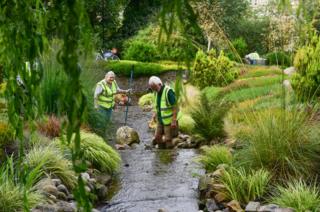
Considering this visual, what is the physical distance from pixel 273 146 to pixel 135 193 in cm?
210

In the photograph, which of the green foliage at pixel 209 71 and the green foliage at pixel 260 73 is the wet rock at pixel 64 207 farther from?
the green foliage at pixel 260 73

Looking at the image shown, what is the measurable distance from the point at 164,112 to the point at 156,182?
336 cm

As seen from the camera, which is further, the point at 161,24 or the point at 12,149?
the point at 12,149

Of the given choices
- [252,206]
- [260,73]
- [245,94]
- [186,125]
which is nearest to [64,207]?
[252,206]

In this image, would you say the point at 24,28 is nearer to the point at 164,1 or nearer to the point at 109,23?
the point at 164,1

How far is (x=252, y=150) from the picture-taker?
7.32 meters

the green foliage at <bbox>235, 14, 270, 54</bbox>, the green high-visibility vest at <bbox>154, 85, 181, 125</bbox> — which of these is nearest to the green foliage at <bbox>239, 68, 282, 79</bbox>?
the green high-visibility vest at <bbox>154, 85, 181, 125</bbox>

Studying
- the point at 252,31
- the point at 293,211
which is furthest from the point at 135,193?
the point at 252,31

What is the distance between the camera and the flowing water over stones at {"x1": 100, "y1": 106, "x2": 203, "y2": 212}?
730 cm

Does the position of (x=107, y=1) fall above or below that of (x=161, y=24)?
above

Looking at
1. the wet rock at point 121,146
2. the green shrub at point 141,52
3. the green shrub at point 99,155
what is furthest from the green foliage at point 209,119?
the green shrub at point 141,52

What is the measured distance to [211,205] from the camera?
7023 millimetres

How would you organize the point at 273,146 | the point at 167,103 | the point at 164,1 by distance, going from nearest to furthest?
1. the point at 164,1
2. the point at 273,146
3. the point at 167,103

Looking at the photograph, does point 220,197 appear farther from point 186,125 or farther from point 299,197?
point 186,125
